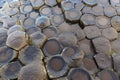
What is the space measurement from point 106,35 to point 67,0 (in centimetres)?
32

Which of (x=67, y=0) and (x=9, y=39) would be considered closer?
(x=9, y=39)

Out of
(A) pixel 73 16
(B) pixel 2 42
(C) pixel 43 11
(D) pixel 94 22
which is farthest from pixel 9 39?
(D) pixel 94 22

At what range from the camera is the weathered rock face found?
1039 mm

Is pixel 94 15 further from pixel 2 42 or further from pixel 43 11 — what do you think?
pixel 2 42

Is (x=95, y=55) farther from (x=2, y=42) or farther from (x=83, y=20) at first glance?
(x=2, y=42)

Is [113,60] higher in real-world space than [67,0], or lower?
lower

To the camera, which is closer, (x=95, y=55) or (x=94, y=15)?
(x=95, y=55)

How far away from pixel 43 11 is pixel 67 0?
16 cm

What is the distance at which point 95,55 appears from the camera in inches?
44.1

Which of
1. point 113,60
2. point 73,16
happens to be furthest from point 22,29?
point 113,60

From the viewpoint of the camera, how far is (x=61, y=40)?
1.13 metres

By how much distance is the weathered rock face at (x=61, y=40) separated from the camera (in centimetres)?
104

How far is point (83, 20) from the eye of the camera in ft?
3.95

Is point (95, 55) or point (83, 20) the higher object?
point (83, 20)
